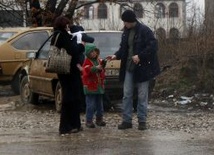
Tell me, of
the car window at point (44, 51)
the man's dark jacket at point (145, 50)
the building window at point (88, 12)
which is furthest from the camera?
the building window at point (88, 12)

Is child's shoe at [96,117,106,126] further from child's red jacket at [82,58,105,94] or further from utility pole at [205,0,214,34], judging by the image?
utility pole at [205,0,214,34]

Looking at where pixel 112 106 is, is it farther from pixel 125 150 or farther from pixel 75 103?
pixel 125 150

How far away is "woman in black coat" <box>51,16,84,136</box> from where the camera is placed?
8.77m

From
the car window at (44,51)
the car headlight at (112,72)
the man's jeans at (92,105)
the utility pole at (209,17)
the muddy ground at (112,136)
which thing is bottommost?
the muddy ground at (112,136)

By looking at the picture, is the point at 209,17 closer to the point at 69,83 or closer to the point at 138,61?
the point at 138,61

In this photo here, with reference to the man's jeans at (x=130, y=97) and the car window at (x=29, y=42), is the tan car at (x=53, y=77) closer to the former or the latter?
the car window at (x=29, y=42)

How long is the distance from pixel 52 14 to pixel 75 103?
526 inches

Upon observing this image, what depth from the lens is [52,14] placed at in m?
22.0

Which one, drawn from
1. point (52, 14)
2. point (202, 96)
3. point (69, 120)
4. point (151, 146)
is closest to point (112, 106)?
point (202, 96)

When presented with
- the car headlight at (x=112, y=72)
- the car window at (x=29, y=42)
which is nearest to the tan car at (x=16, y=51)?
the car window at (x=29, y=42)

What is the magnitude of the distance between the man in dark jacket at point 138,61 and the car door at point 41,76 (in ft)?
9.74

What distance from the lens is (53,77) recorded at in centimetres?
1198

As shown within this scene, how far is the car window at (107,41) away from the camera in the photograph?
475 inches

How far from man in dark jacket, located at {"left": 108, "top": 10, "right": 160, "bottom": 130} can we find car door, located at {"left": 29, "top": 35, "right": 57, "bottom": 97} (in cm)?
297
